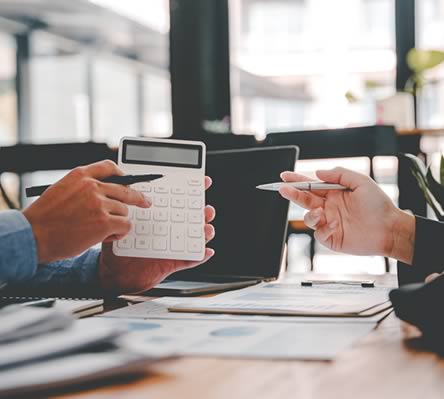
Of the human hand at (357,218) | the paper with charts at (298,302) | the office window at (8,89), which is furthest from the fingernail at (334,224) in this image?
the office window at (8,89)

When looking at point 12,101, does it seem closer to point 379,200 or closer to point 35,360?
point 379,200

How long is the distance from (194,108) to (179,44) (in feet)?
1.41

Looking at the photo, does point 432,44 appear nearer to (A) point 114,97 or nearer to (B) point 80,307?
(A) point 114,97

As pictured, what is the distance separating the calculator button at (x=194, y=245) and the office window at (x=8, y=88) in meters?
4.62

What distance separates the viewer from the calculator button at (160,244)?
1.01 metres

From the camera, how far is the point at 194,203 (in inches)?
41.1

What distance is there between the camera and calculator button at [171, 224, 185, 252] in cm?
102

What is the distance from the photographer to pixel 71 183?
899 millimetres

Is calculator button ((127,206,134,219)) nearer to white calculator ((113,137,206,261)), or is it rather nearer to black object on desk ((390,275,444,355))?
white calculator ((113,137,206,261))

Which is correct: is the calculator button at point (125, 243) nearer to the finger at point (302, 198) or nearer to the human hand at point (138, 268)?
the human hand at point (138, 268)

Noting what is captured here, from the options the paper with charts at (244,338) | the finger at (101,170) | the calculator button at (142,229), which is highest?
the finger at (101,170)

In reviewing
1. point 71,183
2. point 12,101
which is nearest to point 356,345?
point 71,183

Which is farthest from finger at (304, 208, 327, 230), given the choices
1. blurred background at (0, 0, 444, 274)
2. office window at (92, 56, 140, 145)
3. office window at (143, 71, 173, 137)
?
office window at (92, 56, 140, 145)

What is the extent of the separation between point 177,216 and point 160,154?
0.10m
